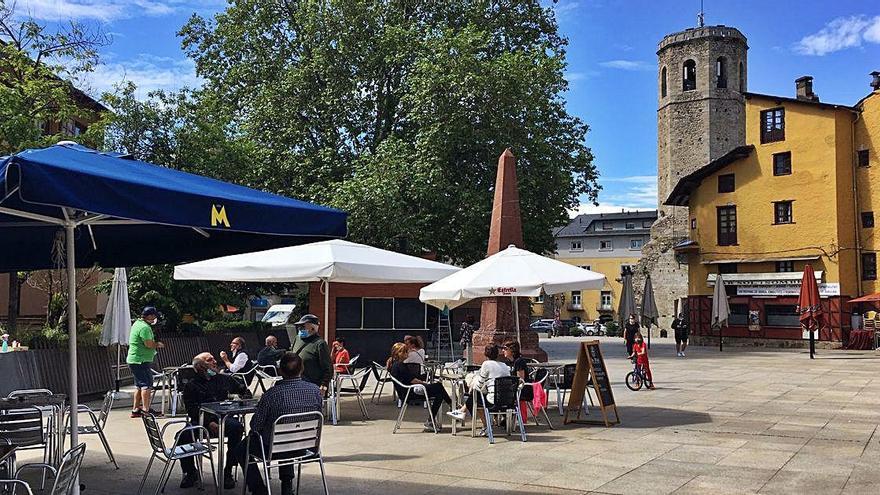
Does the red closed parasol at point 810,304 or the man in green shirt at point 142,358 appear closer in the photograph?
the man in green shirt at point 142,358

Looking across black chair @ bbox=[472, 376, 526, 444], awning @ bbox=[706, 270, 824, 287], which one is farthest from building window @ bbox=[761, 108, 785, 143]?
black chair @ bbox=[472, 376, 526, 444]

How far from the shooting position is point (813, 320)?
25.9m

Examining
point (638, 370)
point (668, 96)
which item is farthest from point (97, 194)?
point (668, 96)

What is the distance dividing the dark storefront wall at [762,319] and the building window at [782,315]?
5 cm

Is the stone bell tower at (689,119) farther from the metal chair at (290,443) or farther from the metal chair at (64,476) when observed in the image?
the metal chair at (64,476)

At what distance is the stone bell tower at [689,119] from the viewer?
2042 inches

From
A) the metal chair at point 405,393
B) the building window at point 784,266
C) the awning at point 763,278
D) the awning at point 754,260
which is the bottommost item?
the metal chair at point 405,393

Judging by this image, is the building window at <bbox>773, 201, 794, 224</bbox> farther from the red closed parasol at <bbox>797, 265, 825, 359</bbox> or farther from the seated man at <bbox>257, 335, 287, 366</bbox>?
the seated man at <bbox>257, 335, 287, 366</bbox>

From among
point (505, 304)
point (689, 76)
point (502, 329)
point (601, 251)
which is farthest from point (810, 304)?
point (601, 251)

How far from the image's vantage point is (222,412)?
261 inches

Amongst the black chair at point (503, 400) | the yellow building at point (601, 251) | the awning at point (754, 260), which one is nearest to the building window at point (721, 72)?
the awning at point (754, 260)

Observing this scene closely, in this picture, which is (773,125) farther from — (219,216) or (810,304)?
(219,216)

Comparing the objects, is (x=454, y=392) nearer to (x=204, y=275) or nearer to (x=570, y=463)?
(x=570, y=463)

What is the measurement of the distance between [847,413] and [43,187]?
12.1 m
